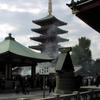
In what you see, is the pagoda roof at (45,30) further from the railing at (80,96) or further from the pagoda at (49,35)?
the railing at (80,96)

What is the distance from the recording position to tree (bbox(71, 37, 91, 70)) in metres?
69.2

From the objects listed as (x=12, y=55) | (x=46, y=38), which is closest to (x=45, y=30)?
(x=46, y=38)

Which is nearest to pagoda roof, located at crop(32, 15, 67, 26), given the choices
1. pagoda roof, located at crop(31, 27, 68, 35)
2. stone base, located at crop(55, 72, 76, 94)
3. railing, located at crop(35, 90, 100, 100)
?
pagoda roof, located at crop(31, 27, 68, 35)

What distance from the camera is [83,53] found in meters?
70.4

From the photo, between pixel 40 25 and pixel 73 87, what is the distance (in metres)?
48.2

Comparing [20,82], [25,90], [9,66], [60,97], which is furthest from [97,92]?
[9,66]

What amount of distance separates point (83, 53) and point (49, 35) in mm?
18062

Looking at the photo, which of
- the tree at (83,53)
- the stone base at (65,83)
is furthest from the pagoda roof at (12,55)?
the tree at (83,53)

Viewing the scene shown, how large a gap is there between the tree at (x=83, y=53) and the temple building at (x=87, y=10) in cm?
6061

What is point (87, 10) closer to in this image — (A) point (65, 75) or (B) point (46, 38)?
(A) point (65, 75)

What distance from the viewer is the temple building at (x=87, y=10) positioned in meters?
7.77

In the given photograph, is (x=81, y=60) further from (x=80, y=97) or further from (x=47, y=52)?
(x=80, y=97)

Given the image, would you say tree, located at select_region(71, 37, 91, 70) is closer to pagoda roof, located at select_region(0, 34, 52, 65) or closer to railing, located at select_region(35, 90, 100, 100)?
pagoda roof, located at select_region(0, 34, 52, 65)

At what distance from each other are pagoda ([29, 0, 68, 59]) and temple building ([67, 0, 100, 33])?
48279mm
